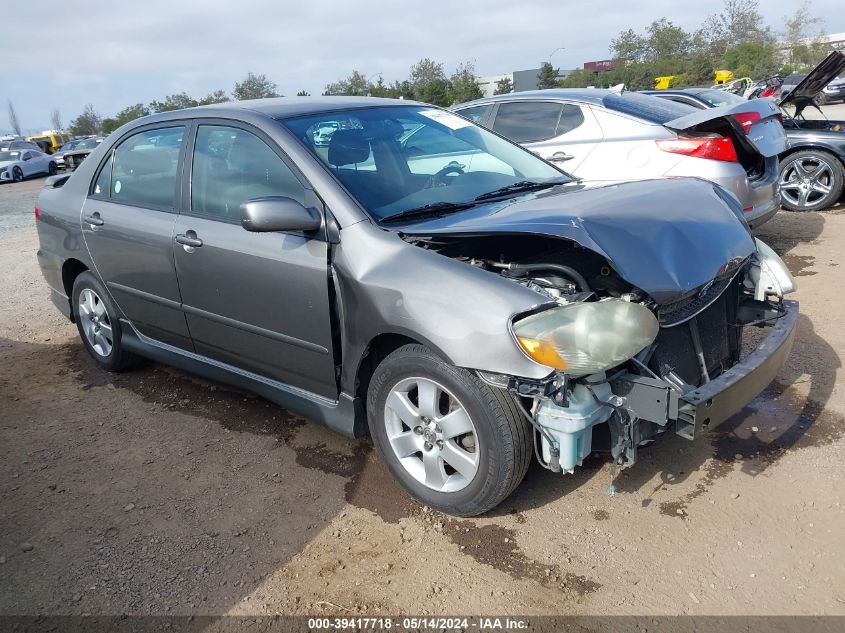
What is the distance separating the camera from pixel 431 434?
2857 millimetres

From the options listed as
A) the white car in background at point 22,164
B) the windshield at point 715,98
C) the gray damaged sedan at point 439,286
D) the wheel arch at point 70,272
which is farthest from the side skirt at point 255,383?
the white car in background at point 22,164

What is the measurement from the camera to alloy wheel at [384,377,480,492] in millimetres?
2756

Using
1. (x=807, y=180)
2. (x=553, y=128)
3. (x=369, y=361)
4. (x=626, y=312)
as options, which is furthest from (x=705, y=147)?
(x=369, y=361)

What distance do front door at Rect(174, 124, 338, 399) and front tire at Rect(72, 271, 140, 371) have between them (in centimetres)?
102

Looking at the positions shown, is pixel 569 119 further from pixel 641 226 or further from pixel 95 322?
pixel 95 322

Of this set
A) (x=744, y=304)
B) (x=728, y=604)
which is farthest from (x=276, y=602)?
(x=744, y=304)

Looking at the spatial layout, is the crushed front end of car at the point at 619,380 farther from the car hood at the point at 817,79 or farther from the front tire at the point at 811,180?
the front tire at the point at 811,180

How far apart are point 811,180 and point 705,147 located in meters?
3.43

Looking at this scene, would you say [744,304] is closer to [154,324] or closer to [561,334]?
[561,334]

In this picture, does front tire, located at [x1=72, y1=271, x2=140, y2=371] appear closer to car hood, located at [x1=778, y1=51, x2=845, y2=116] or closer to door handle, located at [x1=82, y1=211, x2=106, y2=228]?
door handle, located at [x1=82, y1=211, x2=106, y2=228]

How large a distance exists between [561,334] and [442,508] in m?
0.98

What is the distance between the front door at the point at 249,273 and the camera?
10.3 feet

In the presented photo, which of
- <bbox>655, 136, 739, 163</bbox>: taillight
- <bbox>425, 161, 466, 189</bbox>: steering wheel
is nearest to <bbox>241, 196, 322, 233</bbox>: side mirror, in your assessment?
<bbox>425, 161, 466, 189</bbox>: steering wheel

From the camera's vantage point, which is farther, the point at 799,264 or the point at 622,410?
the point at 799,264
